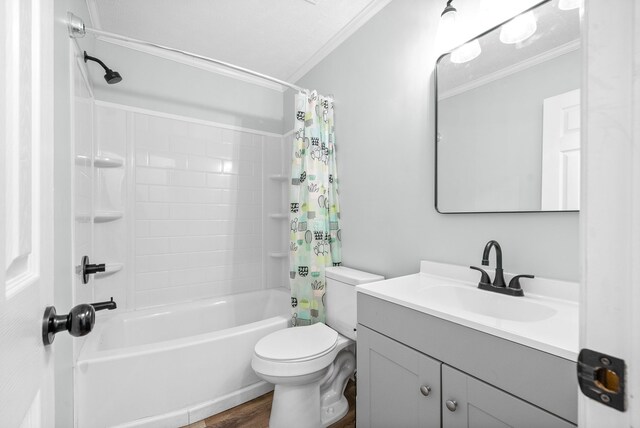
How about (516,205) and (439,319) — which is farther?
(516,205)

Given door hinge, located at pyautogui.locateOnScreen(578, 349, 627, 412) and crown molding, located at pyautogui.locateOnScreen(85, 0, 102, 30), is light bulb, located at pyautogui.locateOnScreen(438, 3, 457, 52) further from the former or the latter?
crown molding, located at pyautogui.locateOnScreen(85, 0, 102, 30)

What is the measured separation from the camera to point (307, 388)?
4.91ft

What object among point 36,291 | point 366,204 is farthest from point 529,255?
point 36,291

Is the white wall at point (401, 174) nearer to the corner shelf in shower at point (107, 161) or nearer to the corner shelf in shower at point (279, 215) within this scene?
the corner shelf in shower at point (279, 215)

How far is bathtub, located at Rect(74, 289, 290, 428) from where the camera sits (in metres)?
1.43

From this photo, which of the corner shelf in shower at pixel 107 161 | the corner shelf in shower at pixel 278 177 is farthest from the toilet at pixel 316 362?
the corner shelf in shower at pixel 107 161

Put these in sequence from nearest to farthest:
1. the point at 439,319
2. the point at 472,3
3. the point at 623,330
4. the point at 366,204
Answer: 1. the point at 623,330
2. the point at 439,319
3. the point at 472,3
4. the point at 366,204

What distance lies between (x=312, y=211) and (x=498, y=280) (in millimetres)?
1175

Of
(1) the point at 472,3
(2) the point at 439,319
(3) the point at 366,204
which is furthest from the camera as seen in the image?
(3) the point at 366,204

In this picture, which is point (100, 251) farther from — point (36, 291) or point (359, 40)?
point (359, 40)

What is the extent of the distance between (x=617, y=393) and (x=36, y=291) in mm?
806

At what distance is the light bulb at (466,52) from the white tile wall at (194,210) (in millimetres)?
1863

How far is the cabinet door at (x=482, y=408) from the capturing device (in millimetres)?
742

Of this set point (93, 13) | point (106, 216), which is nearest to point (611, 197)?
point (106, 216)
